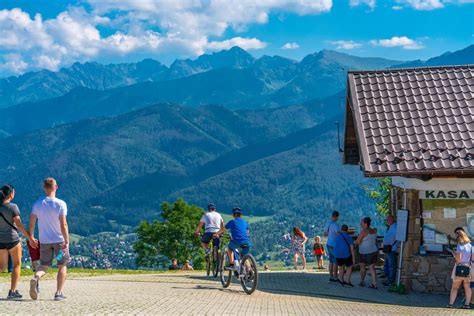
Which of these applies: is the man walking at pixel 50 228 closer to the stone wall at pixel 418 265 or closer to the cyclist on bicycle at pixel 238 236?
the cyclist on bicycle at pixel 238 236

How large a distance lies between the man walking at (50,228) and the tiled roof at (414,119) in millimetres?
6510

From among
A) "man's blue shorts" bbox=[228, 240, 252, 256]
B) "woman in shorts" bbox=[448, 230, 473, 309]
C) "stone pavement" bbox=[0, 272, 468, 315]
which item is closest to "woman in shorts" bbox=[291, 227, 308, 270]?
"stone pavement" bbox=[0, 272, 468, 315]

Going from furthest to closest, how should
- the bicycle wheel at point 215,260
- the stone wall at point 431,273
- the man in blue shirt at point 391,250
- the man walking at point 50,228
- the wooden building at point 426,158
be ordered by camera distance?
1. the bicycle wheel at point 215,260
2. the man in blue shirt at point 391,250
3. the stone wall at point 431,273
4. the wooden building at point 426,158
5. the man walking at point 50,228

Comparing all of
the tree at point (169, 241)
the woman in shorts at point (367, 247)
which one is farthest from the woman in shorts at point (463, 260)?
the tree at point (169, 241)

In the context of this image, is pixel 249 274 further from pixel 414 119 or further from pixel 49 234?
pixel 414 119

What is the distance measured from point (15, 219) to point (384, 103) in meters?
9.04

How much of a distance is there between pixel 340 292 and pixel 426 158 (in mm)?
3562

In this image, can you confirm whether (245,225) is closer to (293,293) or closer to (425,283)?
(293,293)

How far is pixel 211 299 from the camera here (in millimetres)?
13219

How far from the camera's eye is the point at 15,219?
40.1ft

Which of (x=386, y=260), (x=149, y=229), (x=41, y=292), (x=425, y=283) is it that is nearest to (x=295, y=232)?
(x=386, y=260)

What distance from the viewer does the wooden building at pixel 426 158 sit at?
49.7 feet

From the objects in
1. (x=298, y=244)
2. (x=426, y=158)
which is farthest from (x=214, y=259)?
(x=298, y=244)

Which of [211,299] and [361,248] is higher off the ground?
[361,248]
